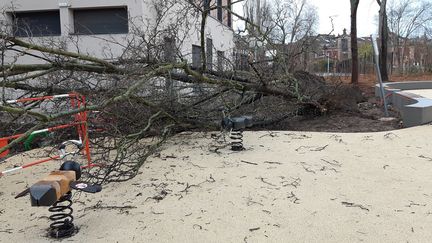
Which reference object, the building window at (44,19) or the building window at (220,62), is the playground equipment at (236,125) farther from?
the building window at (44,19)

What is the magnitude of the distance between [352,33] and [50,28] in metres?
11.9

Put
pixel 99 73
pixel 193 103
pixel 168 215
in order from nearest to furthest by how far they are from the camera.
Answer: pixel 168 215
pixel 99 73
pixel 193 103

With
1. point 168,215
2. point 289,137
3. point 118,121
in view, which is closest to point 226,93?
point 289,137

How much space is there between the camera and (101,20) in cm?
1698

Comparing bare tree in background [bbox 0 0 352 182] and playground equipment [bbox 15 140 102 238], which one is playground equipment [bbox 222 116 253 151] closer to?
bare tree in background [bbox 0 0 352 182]

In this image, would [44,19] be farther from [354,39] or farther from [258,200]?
[258,200]

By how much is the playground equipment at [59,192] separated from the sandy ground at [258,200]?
0.10 metres

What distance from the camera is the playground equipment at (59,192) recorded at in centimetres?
273

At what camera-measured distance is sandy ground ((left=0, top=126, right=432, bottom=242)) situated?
10.4 feet

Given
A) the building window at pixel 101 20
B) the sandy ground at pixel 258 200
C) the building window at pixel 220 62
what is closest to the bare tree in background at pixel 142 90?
the building window at pixel 220 62

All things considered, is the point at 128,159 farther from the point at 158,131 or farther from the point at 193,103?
the point at 193,103

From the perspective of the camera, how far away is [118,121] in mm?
5945

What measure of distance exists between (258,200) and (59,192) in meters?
1.74

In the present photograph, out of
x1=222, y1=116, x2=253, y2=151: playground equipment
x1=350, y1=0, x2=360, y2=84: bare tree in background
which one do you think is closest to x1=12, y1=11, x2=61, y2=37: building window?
x1=350, y1=0, x2=360, y2=84: bare tree in background
